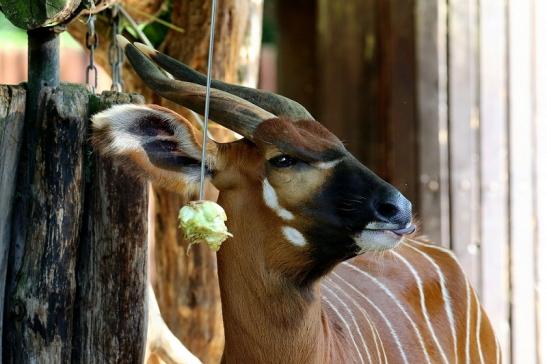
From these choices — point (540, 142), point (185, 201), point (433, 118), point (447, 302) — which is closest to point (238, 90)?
point (185, 201)

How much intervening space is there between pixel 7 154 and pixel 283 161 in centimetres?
88

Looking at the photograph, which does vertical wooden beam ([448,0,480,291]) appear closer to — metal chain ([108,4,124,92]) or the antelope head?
metal chain ([108,4,124,92])

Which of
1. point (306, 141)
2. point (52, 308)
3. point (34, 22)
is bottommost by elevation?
Answer: point (52, 308)

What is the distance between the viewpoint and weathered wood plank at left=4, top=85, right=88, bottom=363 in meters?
3.28

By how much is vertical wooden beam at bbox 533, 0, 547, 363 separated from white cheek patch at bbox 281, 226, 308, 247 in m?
3.24

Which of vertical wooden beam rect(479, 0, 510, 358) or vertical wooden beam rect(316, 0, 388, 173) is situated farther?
vertical wooden beam rect(316, 0, 388, 173)

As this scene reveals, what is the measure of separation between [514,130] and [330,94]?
168cm

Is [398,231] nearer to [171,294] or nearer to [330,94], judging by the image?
[171,294]

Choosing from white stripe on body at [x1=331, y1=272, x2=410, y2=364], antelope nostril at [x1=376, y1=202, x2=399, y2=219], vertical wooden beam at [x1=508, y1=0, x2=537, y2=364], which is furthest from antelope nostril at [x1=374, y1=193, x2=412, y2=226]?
vertical wooden beam at [x1=508, y1=0, x2=537, y2=364]

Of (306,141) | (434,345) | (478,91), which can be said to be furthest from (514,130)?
(306,141)

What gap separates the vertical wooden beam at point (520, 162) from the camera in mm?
6289

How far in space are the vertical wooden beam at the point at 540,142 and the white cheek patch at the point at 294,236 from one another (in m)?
3.24

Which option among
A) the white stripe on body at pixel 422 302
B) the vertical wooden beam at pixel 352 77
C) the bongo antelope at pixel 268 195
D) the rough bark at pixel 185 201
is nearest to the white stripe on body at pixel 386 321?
the white stripe on body at pixel 422 302

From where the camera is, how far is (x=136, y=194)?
3477mm
